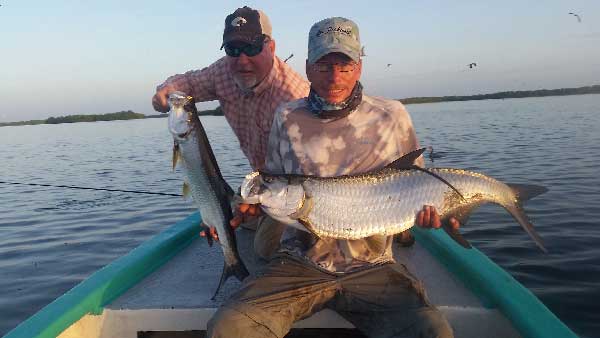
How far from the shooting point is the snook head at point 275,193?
358 cm

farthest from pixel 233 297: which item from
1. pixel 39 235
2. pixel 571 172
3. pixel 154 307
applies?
pixel 571 172

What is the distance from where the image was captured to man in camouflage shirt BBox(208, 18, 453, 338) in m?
3.51

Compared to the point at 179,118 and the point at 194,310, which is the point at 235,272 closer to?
the point at 194,310

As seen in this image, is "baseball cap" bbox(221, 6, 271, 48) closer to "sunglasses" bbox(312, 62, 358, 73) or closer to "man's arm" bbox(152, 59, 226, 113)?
"man's arm" bbox(152, 59, 226, 113)

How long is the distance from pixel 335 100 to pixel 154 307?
7.43 ft

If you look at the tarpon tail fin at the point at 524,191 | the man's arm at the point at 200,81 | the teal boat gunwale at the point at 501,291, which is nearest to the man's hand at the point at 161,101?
the man's arm at the point at 200,81

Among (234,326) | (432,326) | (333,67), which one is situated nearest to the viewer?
(432,326)

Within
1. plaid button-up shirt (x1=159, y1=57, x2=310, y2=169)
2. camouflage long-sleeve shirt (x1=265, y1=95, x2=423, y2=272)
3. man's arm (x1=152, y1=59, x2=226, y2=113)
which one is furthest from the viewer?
man's arm (x1=152, y1=59, x2=226, y2=113)

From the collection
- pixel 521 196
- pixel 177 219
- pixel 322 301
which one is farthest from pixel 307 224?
pixel 177 219

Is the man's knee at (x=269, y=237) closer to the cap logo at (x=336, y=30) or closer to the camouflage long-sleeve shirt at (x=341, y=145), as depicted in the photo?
the camouflage long-sleeve shirt at (x=341, y=145)

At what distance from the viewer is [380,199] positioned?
3.66 metres

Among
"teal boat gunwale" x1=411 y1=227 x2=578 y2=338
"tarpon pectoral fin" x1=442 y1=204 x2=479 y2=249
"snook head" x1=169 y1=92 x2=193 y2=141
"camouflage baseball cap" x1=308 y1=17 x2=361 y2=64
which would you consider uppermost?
"camouflage baseball cap" x1=308 y1=17 x2=361 y2=64

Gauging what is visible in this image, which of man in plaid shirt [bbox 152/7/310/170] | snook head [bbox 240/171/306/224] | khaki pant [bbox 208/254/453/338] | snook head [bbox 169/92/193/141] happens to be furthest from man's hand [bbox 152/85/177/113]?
khaki pant [bbox 208/254/453/338]

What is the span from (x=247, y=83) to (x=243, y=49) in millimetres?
407
